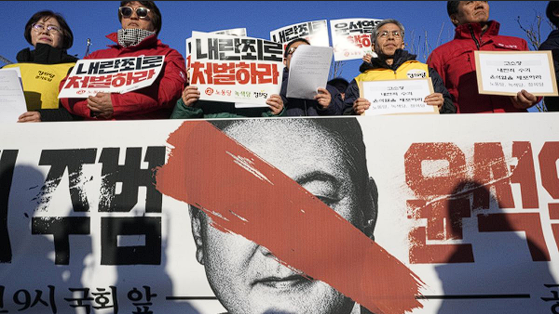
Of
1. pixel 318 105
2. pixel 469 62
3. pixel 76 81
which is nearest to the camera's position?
pixel 76 81

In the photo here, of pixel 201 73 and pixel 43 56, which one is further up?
pixel 43 56

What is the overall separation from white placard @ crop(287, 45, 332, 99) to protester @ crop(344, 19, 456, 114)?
30 cm

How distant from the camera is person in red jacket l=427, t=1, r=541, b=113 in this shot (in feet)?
9.98

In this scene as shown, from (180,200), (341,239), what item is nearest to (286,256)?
(341,239)

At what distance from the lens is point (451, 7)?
357 centimetres

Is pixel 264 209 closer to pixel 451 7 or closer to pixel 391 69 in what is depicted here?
pixel 391 69

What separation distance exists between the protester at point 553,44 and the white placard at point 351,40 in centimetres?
271

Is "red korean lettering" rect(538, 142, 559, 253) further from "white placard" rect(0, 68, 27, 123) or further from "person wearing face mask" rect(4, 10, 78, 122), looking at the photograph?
"white placard" rect(0, 68, 27, 123)

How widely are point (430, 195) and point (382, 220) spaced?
308 millimetres

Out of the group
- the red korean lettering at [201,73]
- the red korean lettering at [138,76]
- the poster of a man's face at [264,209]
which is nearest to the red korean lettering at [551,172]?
the poster of a man's face at [264,209]

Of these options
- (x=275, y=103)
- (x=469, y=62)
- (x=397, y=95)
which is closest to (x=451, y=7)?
(x=469, y=62)

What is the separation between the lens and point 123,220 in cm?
241

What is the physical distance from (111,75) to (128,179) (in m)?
0.81

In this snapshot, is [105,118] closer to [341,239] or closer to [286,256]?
[286,256]
